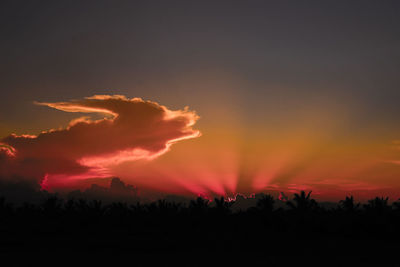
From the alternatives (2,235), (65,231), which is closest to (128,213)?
(65,231)

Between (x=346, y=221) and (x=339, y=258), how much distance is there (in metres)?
Answer: 18.8

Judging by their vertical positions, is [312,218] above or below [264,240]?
above

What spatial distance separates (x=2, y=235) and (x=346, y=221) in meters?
50.3

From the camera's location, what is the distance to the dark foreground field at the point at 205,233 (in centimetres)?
3403

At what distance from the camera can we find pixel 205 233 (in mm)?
48844

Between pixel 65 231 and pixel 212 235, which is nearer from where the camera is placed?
pixel 212 235

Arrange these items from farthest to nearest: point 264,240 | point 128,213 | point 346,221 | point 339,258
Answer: point 128,213 → point 346,221 → point 264,240 → point 339,258

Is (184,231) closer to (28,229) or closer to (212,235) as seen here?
(212,235)

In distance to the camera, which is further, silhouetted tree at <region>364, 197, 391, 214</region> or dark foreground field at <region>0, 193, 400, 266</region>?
silhouetted tree at <region>364, 197, 391, 214</region>

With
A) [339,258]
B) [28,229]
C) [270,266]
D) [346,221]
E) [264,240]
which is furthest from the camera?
[28,229]

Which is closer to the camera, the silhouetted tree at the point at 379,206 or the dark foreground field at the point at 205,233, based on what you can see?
the dark foreground field at the point at 205,233

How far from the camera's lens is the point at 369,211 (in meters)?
49.6

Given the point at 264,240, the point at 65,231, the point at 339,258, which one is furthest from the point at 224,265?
the point at 65,231

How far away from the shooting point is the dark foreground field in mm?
34031
